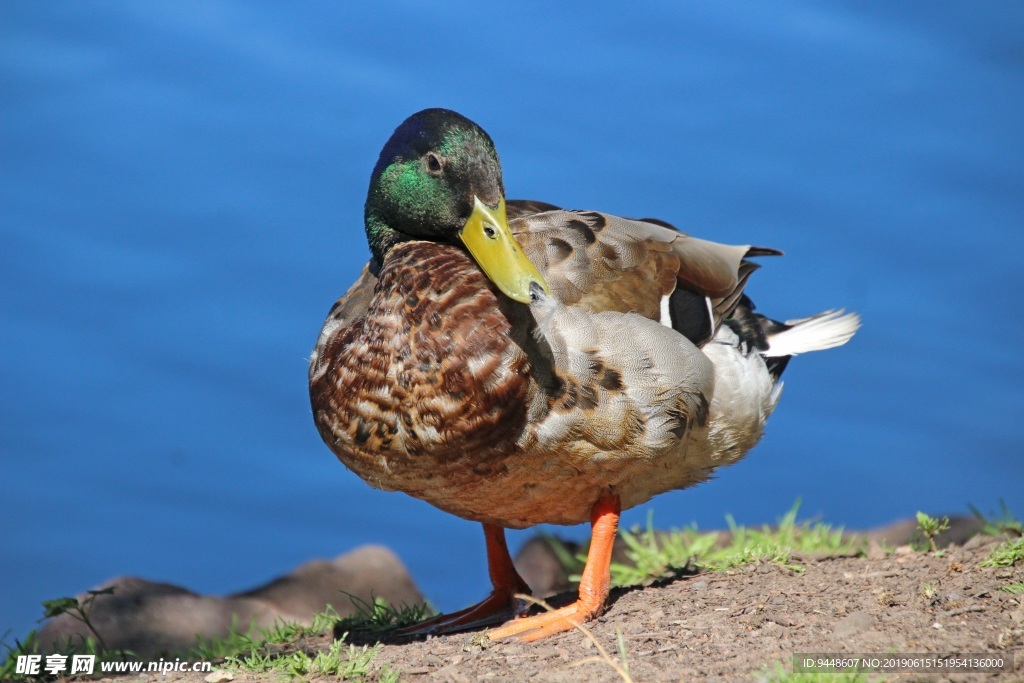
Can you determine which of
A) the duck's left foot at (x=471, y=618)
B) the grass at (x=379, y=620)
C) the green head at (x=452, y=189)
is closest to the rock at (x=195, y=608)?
the grass at (x=379, y=620)

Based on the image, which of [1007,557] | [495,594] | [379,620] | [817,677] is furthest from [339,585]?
[817,677]

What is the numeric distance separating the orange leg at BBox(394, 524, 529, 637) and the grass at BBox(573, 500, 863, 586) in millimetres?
463

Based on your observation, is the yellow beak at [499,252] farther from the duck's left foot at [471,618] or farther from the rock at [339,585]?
the rock at [339,585]

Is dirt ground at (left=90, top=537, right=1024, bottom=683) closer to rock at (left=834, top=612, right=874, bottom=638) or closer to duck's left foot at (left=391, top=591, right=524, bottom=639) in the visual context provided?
rock at (left=834, top=612, right=874, bottom=638)

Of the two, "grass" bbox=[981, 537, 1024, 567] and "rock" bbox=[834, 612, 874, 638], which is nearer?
"rock" bbox=[834, 612, 874, 638]

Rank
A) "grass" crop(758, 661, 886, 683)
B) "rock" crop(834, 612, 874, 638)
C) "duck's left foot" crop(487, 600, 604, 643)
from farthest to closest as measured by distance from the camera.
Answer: "duck's left foot" crop(487, 600, 604, 643), "rock" crop(834, 612, 874, 638), "grass" crop(758, 661, 886, 683)

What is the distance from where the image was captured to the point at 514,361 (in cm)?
323

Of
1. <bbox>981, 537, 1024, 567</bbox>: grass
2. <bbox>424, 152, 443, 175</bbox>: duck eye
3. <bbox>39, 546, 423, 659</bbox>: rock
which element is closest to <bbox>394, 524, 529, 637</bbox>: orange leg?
<bbox>39, 546, 423, 659</bbox>: rock

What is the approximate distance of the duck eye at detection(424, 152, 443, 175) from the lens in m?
3.39

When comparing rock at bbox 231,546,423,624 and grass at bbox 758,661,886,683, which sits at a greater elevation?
rock at bbox 231,546,423,624

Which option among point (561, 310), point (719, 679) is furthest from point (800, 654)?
point (561, 310)

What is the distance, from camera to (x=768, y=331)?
4359 mm

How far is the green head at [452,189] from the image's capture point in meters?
3.30

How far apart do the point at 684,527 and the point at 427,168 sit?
2.41 metres
